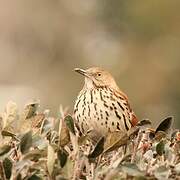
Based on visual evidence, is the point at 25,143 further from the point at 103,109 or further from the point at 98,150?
the point at 103,109

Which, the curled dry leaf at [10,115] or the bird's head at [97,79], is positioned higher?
the bird's head at [97,79]

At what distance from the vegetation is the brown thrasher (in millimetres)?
1170

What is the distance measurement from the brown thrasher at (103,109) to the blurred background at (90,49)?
6058mm

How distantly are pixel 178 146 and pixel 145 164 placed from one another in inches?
7.6

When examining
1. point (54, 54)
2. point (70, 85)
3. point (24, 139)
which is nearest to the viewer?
point (24, 139)

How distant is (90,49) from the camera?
1625 cm

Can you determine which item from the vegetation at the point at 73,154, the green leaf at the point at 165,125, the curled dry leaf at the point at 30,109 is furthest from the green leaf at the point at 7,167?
the green leaf at the point at 165,125

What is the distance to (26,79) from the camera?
1539 centimetres

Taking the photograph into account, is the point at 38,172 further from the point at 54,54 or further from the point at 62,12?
the point at 62,12

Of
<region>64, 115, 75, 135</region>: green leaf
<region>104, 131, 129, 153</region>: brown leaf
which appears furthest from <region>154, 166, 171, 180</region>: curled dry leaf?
<region>64, 115, 75, 135</region>: green leaf

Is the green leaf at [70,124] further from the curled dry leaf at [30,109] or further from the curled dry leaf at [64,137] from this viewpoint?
the curled dry leaf at [30,109]

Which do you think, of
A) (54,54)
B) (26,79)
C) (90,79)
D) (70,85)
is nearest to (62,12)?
(54,54)

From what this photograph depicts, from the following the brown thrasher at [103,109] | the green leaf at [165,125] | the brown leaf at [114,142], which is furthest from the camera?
the brown thrasher at [103,109]

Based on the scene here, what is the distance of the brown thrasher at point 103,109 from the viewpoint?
4.09 meters
